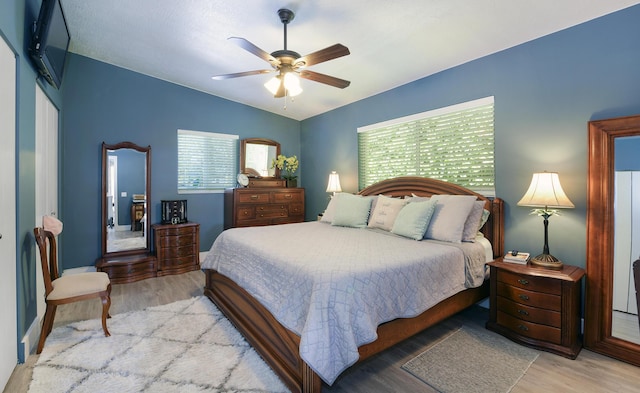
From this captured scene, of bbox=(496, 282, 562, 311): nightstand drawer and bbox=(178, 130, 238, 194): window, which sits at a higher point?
bbox=(178, 130, 238, 194): window

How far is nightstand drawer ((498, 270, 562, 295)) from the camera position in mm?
2301

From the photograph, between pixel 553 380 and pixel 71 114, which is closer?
pixel 553 380

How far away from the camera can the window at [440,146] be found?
3.27 metres

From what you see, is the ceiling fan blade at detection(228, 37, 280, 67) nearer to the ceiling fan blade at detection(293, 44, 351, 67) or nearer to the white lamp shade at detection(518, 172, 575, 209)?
the ceiling fan blade at detection(293, 44, 351, 67)

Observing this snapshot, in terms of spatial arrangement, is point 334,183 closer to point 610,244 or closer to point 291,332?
point 291,332

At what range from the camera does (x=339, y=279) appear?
1746 mm

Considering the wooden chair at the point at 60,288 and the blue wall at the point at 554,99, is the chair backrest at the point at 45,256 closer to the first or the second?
the wooden chair at the point at 60,288

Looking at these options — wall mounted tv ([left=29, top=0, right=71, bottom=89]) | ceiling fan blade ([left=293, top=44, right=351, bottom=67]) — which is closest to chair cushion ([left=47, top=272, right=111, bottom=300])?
wall mounted tv ([left=29, top=0, right=71, bottom=89])

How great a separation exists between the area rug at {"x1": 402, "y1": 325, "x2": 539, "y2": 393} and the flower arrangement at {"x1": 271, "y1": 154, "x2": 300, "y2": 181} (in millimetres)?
4046

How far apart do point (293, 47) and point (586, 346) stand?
3870 millimetres

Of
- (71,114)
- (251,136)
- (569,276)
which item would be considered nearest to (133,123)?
(71,114)

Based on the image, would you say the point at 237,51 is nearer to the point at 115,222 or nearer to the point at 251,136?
the point at 251,136

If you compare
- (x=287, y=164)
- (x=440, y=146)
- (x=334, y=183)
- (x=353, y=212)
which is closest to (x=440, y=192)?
(x=440, y=146)

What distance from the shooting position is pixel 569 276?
2.26 metres
